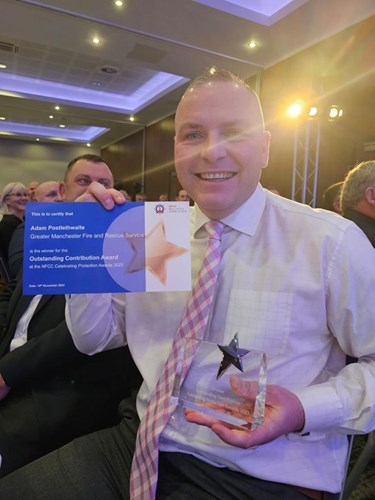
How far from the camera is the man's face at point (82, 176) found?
1943 mm

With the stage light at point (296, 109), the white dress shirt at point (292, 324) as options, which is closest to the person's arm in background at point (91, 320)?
the white dress shirt at point (292, 324)

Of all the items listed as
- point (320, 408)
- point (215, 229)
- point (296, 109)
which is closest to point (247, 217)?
point (215, 229)

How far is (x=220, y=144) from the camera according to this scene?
36.7 inches

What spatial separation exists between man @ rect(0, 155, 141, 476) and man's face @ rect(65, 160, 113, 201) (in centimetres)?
66

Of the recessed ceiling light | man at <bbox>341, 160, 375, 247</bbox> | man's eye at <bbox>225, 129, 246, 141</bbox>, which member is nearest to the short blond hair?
man at <bbox>341, 160, 375, 247</bbox>

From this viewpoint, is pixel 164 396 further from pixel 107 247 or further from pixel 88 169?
pixel 88 169

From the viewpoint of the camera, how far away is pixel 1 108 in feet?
28.8

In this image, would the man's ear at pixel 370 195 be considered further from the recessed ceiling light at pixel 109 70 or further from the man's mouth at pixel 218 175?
the recessed ceiling light at pixel 109 70

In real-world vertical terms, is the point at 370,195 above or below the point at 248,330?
above

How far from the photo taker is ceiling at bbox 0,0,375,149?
4.36m

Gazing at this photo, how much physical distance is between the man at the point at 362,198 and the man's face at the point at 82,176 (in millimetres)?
1338

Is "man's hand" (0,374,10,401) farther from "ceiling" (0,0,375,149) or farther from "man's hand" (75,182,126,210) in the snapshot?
"ceiling" (0,0,375,149)

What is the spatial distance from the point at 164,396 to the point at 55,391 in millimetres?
629

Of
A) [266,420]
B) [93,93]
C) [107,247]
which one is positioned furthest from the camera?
[93,93]
